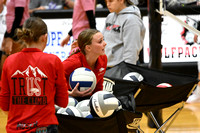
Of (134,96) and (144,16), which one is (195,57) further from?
(134,96)

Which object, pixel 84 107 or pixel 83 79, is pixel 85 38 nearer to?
pixel 83 79

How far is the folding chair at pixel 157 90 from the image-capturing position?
155 inches

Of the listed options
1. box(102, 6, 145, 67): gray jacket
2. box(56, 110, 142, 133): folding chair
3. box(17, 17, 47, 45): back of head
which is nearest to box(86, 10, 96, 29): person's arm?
box(102, 6, 145, 67): gray jacket

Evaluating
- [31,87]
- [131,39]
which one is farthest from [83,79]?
[131,39]

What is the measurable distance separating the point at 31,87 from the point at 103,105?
709 millimetres

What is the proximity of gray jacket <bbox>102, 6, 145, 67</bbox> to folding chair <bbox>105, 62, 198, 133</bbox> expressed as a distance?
145 mm

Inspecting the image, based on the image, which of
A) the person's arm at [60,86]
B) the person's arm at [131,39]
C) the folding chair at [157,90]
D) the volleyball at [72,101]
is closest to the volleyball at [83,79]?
the volleyball at [72,101]

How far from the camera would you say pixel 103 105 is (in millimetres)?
3227

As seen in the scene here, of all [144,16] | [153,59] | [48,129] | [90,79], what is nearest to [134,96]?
[90,79]

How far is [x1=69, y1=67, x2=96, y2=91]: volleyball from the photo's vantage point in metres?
3.58

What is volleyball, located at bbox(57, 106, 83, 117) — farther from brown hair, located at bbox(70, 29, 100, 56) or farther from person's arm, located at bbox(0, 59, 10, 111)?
brown hair, located at bbox(70, 29, 100, 56)

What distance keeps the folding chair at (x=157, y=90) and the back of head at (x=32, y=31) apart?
1.36 m

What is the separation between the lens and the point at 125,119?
10.2ft

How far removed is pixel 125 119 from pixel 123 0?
6.39 ft
